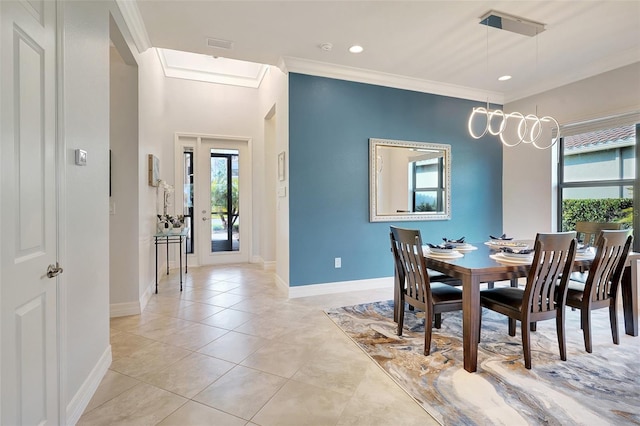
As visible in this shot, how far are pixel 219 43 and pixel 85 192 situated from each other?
2250 millimetres

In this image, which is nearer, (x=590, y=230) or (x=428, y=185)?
(x=590, y=230)

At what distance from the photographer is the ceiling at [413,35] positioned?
8.67 feet

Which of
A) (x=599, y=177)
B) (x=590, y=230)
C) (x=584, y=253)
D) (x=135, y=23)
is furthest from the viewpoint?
(x=599, y=177)

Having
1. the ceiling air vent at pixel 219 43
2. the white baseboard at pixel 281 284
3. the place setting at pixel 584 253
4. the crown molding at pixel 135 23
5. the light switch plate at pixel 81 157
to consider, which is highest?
the ceiling air vent at pixel 219 43

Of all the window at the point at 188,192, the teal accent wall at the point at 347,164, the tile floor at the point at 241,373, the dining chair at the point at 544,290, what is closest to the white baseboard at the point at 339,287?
the teal accent wall at the point at 347,164

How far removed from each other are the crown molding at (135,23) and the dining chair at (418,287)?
2761mm

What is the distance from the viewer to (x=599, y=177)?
3775mm

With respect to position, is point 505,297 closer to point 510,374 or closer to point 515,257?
point 515,257

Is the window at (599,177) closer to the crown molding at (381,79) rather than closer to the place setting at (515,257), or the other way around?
the crown molding at (381,79)

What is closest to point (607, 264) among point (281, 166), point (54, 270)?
point (281, 166)

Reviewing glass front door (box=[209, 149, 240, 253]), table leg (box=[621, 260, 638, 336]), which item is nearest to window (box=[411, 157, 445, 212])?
table leg (box=[621, 260, 638, 336])

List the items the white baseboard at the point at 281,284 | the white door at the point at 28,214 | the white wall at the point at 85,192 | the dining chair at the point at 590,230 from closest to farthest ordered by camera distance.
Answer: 1. the white door at the point at 28,214
2. the white wall at the point at 85,192
3. the dining chair at the point at 590,230
4. the white baseboard at the point at 281,284

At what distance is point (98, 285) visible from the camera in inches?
78.5

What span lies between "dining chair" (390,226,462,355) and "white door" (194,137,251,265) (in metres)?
3.70
